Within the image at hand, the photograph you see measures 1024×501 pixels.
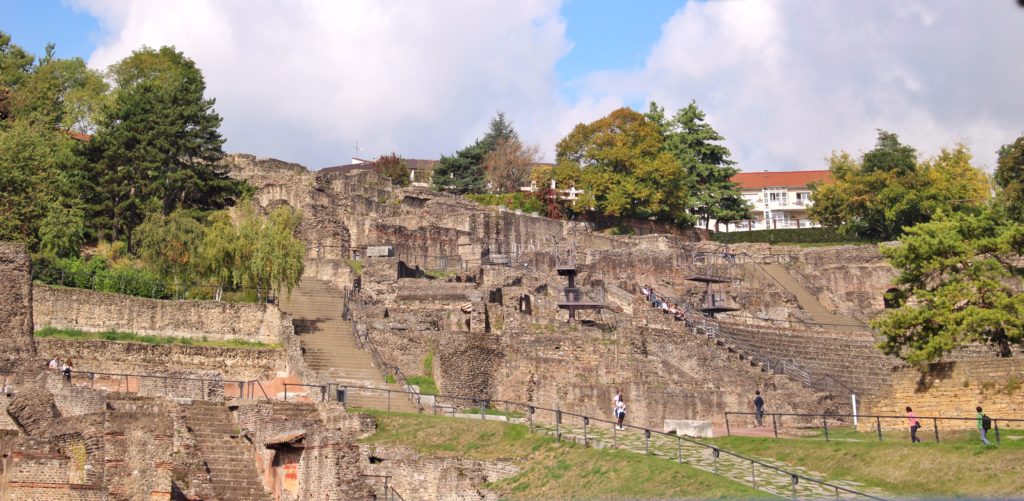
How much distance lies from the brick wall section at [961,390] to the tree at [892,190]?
32.3 m

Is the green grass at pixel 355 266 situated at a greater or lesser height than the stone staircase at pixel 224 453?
greater

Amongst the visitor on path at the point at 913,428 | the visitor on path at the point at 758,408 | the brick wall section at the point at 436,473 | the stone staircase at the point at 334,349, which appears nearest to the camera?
the visitor on path at the point at 913,428

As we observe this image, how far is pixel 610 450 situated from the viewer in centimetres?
3231

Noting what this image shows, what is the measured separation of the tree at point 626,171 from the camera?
72375 millimetres

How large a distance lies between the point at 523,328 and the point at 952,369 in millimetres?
14383

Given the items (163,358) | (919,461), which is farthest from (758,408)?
(163,358)

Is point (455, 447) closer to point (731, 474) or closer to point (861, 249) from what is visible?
point (731, 474)

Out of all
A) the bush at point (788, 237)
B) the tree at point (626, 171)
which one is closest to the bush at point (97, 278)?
the tree at point (626, 171)

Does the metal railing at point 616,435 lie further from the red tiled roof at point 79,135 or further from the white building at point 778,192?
the white building at point 778,192

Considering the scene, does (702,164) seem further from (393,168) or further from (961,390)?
(961,390)

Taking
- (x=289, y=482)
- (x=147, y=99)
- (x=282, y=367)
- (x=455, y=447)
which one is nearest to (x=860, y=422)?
(x=455, y=447)

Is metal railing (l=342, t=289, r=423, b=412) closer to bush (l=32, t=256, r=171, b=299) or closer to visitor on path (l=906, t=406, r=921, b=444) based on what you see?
bush (l=32, t=256, r=171, b=299)

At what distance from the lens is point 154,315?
1727 inches

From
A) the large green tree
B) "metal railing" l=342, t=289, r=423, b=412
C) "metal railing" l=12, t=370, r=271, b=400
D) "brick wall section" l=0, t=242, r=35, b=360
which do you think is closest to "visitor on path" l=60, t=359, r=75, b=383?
"metal railing" l=12, t=370, r=271, b=400
